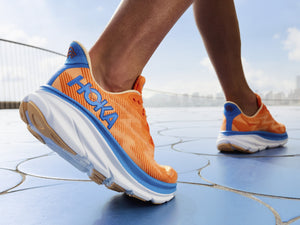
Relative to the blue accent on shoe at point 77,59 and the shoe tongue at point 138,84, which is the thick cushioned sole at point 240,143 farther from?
the blue accent on shoe at point 77,59

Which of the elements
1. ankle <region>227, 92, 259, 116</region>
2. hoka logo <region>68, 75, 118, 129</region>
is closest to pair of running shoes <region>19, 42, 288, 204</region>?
hoka logo <region>68, 75, 118, 129</region>

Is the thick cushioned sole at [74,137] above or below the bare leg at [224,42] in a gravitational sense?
below

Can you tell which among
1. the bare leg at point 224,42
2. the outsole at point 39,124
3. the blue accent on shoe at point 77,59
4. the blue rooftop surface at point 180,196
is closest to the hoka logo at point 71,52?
the blue accent on shoe at point 77,59

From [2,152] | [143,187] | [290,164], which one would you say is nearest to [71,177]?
[143,187]

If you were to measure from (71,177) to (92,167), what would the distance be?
33 centimetres

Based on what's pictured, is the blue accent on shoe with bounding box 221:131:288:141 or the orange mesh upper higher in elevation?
the orange mesh upper

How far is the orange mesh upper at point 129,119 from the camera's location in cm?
51

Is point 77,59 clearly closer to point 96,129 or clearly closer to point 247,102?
point 96,129

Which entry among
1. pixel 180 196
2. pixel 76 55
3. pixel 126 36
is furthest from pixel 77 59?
pixel 180 196

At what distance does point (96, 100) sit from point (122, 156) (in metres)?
0.12

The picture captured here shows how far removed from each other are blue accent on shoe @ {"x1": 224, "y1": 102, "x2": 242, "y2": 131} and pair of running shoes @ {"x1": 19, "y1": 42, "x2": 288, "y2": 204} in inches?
21.4

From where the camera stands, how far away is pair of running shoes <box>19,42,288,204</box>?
1.52 ft

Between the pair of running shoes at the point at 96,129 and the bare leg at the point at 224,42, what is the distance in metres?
0.54

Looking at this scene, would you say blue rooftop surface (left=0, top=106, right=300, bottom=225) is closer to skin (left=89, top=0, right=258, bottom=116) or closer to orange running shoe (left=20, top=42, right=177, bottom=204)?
orange running shoe (left=20, top=42, right=177, bottom=204)
